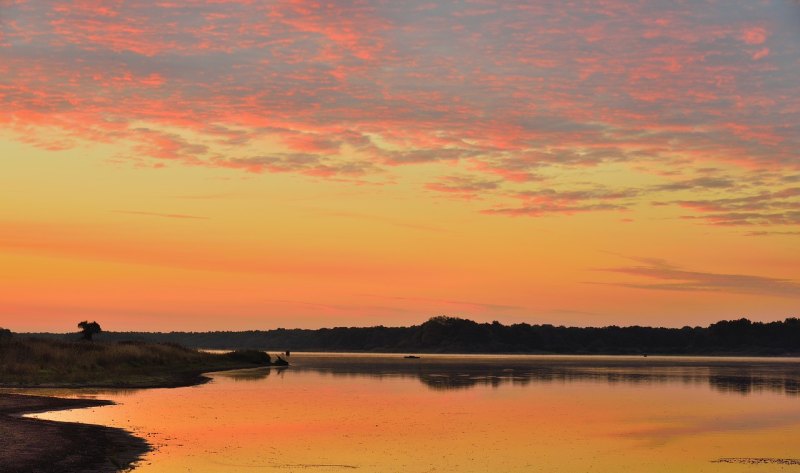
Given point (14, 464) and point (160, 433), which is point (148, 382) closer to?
point (160, 433)

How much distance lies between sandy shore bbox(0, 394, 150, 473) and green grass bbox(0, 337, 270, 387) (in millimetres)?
26586

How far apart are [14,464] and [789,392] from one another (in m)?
68.4

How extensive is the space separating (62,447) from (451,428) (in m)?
19.8

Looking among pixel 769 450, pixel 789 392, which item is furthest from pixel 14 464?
pixel 789 392

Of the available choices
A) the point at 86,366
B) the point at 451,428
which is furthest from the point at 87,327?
the point at 451,428

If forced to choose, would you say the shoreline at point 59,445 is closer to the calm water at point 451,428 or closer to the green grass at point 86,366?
the calm water at point 451,428

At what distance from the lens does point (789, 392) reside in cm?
7925

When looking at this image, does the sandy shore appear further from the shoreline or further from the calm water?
the calm water

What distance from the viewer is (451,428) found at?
46.1 m

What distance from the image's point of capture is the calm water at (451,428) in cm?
3416

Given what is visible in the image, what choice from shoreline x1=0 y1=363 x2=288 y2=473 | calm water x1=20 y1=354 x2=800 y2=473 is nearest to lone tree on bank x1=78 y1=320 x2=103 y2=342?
calm water x1=20 y1=354 x2=800 y2=473

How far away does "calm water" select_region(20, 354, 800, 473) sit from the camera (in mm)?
34156

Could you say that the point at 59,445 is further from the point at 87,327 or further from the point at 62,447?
the point at 87,327

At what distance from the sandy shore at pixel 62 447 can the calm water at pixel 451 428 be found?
1161mm
